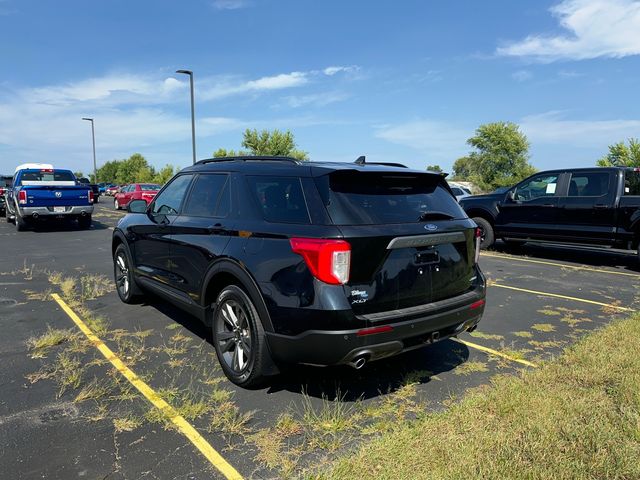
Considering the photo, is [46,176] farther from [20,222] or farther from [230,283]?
[230,283]

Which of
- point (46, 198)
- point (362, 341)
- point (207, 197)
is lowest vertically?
point (362, 341)

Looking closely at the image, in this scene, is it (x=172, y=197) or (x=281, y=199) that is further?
(x=172, y=197)

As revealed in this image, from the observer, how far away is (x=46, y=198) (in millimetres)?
14336

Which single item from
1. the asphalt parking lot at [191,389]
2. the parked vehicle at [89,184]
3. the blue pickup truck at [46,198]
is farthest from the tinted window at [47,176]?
the asphalt parking lot at [191,389]

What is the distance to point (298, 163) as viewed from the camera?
3.66 meters

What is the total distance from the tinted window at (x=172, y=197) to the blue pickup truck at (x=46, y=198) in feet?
36.5

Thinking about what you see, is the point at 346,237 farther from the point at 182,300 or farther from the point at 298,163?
the point at 182,300

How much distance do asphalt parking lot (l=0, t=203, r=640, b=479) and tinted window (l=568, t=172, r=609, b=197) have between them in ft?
11.1

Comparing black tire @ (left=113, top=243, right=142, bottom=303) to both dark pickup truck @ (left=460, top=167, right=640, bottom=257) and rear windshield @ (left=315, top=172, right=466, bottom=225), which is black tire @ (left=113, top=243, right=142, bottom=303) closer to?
rear windshield @ (left=315, top=172, right=466, bottom=225)

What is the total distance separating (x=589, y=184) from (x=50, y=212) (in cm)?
1490

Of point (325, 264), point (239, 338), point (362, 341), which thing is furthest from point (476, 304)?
point (239, 338)

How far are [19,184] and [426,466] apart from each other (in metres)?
16.9

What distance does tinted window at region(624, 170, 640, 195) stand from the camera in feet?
29.9

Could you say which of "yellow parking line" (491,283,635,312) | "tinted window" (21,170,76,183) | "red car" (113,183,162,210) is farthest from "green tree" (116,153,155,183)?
"yellow parking line" (491,283,635,312)
